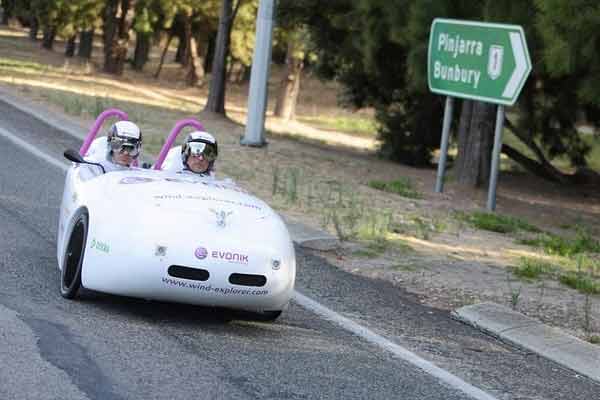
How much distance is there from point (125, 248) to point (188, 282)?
1.50 ft

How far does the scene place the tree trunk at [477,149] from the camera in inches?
852

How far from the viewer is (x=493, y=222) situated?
51.8 feet

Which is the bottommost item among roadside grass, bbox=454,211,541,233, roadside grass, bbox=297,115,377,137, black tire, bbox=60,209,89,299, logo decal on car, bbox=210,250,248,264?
roadside grass, bbox=297,115,377,137

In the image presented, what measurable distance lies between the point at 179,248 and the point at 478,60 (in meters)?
11.1

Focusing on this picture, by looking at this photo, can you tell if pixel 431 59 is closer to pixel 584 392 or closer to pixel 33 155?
pixel 33 155

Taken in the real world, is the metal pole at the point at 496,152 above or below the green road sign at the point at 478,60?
below

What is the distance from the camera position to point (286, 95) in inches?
1844

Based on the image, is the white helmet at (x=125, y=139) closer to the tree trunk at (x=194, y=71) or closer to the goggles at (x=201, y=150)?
the goggles at (x=201, y=150)

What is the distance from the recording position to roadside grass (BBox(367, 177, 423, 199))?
18.4 m

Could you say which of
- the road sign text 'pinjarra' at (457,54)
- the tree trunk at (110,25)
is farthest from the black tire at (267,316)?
the tree trunk at (110,25)

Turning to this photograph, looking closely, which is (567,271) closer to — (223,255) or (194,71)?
(223,255)

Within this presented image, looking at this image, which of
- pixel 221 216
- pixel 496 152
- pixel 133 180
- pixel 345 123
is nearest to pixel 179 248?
pixel 221 216

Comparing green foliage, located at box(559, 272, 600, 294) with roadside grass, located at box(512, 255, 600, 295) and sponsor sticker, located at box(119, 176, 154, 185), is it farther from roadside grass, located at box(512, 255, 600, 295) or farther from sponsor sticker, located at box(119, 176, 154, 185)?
sponsor sticker, located at box(119, 176, 154, 185)

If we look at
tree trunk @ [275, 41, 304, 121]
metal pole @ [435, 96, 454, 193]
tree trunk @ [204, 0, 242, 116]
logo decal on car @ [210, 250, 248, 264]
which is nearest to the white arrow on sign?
metal pole @ [435, 96, 454, 193]
